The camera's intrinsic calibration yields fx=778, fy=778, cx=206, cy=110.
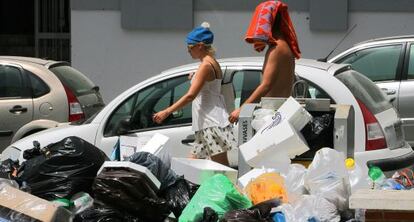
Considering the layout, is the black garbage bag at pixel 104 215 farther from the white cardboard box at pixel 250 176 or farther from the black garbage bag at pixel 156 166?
the white cardboard box at pixel 250 176

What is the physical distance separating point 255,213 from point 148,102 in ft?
10.7

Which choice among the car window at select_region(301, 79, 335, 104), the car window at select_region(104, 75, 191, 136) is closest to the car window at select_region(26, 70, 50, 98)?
the car window at select_region(104, 75, 191, 136)

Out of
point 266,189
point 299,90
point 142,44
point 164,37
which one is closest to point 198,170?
point 266,189

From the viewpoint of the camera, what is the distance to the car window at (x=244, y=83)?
6996 mm

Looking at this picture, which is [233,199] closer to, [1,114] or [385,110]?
[385,110]

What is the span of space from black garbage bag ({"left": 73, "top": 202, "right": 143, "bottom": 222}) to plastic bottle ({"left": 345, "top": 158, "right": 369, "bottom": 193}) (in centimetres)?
128

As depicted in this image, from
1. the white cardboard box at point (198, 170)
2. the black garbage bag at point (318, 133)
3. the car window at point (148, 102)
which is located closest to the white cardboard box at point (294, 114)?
the black garbage bag at point (318, 133)

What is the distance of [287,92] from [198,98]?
867 millimetres

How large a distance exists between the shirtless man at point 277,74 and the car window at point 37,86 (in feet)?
14.6

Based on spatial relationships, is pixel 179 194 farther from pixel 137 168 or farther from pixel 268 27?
pixel 268 27

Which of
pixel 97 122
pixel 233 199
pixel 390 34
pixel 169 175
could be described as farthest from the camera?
pixel 390 34

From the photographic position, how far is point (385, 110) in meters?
6.81

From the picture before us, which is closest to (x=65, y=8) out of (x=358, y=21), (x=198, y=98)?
(x=358, y=21)

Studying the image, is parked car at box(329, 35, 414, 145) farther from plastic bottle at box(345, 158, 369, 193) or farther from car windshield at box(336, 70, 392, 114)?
plastic bottle at box(345, 158, 369, 193)
